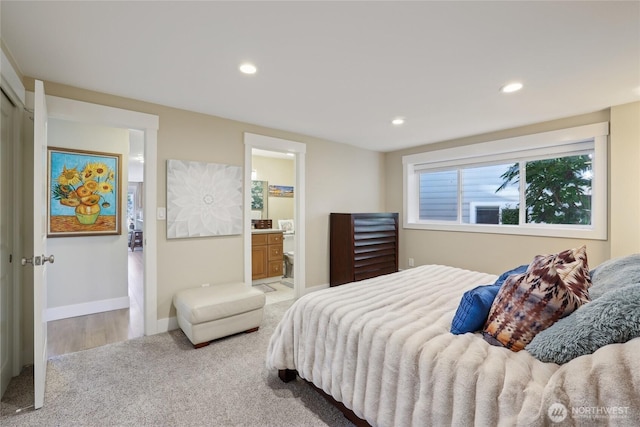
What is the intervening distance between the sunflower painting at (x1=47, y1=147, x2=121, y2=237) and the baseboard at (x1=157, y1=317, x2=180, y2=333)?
1488 millimetres

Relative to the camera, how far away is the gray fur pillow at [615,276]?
4.52 ft

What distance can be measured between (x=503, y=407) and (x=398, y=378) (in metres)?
0.43

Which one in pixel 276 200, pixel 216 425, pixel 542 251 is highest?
pixel 276 200

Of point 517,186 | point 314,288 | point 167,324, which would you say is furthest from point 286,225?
point 517,186

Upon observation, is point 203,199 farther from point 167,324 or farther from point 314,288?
point 314,288

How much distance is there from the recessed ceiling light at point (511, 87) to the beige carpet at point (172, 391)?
2848mm

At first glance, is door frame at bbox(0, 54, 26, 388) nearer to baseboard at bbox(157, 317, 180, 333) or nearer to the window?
baseboard at bbox(157, 317, 180, 333)

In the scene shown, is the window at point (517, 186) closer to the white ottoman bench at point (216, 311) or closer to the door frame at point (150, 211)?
the white ottoman bench at point (216, 311)

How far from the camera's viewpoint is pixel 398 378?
4.36 feet

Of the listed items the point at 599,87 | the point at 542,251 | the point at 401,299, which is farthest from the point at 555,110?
the point at 401,299

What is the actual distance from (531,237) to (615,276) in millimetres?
2335

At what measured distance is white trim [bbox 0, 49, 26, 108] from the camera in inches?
70.4

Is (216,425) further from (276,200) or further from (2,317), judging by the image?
(276,200)

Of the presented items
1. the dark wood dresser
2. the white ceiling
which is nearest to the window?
the white ceiling
